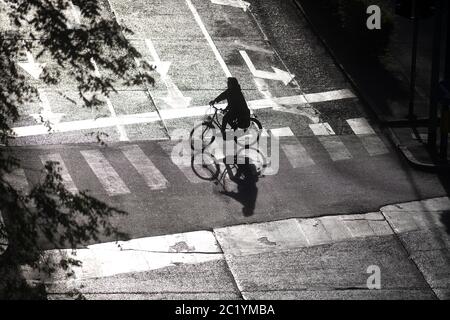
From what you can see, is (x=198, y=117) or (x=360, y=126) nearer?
(x=198, y=117)

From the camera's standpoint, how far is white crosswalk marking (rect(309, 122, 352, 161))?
63.0 ft

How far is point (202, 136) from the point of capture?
19297mm

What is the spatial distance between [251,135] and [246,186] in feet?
7.68

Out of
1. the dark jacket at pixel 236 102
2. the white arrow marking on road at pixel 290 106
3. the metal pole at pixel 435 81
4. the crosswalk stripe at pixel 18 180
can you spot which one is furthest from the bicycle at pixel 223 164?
the metal pole at pixel 435 81

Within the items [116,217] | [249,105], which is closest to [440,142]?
[249,105]

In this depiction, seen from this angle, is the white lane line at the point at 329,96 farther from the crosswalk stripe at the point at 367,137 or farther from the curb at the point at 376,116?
the crosswalk stripe at the point at 367,137

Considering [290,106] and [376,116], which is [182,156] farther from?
[376,116]

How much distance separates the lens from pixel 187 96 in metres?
21.0

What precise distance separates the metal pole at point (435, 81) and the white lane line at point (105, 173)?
7.50 m

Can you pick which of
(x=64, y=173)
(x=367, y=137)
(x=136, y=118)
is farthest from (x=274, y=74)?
(x=64, y=173)

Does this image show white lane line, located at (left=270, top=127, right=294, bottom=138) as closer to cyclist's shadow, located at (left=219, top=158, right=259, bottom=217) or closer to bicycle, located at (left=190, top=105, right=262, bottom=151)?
bicycle, located at (left=190, top=105, right=262, bottom=151)

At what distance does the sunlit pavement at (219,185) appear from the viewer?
48.8ft

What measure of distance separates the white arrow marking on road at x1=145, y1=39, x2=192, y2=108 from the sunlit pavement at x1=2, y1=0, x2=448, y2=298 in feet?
0.14

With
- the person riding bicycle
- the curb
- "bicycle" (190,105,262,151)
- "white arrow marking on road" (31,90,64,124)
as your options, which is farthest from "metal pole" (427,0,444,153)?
"white arrow marking on road" (31,90,64,124)
